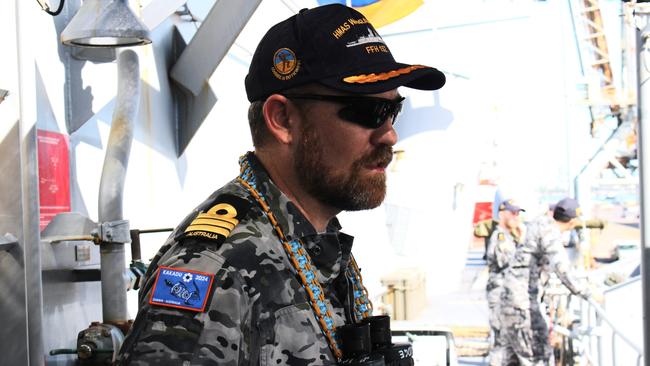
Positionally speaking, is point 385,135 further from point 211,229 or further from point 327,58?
point 211,229

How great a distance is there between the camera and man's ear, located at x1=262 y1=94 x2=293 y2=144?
1.21 metres

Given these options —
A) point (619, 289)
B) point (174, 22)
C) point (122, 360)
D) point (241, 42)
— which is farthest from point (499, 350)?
point (122, 360)

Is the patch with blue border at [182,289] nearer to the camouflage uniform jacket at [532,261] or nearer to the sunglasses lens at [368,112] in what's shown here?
the sunglasses lens at [368,112]

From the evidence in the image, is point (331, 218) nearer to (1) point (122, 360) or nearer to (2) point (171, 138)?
(1) point (122, 360)

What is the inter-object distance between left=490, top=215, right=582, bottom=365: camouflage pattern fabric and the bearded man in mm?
4219

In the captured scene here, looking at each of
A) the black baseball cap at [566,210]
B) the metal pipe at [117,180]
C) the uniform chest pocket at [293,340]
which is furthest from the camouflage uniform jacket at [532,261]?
the uniform chest pocket at [293,340]

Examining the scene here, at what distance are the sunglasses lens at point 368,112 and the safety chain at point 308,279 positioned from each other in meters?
0.22

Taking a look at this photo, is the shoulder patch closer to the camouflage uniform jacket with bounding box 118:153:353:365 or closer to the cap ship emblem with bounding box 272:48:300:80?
the camouflage uniform jacket with bounding box 118:153:353:365

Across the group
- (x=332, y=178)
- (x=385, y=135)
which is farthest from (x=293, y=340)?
(x=385, y=135)

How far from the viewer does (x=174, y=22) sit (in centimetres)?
320

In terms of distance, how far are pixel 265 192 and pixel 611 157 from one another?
10.9m

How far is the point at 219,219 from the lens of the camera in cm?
105

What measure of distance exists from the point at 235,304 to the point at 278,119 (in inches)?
15.6

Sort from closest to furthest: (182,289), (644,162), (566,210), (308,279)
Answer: (182,289) → (308,279) → (644,162) → (566,210)
